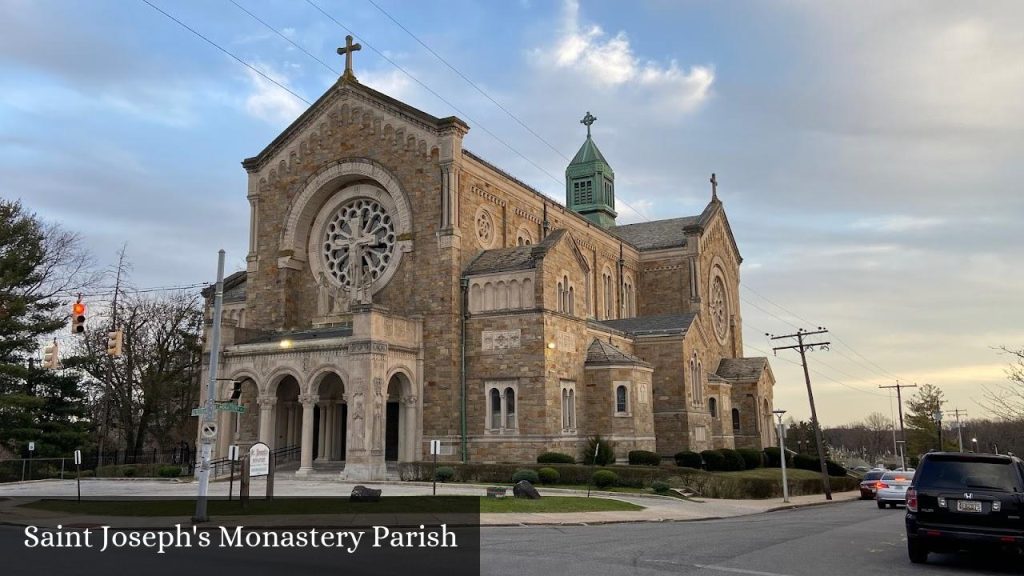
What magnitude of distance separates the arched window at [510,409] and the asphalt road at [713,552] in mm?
15019

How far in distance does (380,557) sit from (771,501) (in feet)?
78.6

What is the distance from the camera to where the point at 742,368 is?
51562 mm

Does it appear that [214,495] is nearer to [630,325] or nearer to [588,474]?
[588,474]

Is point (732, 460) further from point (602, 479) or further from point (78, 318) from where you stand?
point (78, 318)

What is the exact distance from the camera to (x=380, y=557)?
12.8 metres

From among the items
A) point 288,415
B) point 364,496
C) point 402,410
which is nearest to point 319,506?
point 364,496

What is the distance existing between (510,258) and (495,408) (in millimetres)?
6664

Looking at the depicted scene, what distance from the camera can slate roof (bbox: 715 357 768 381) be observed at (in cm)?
5072

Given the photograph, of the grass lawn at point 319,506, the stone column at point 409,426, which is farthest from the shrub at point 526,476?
the grass lawn at point 319,506

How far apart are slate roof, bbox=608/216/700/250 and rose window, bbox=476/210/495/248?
55.2 feet

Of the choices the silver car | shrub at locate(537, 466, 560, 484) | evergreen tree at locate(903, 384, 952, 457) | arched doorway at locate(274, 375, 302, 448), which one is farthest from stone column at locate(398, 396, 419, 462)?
evergreen tree at locate(903, 384, 952, 457)

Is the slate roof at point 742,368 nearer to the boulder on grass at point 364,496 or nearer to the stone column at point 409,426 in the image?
the stone column at point 409,426

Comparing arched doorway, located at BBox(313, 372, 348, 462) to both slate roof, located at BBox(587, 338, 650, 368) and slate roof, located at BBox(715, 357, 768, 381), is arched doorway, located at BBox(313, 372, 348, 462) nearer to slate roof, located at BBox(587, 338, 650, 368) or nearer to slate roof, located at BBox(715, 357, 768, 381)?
slate roof, located at BBox(587, 338, 650, 368)

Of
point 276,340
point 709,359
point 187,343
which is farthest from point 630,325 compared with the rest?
point 187,343
